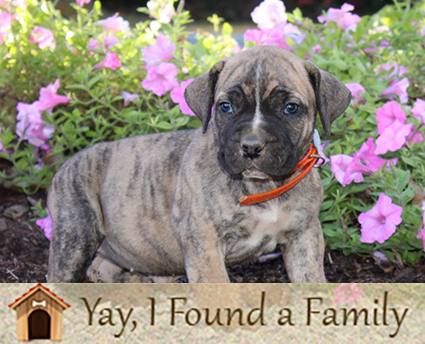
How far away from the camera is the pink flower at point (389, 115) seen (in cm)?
433

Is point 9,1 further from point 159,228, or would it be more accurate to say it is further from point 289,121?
point 289,121

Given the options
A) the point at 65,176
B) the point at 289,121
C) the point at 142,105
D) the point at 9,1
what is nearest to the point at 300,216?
the point at 289,121

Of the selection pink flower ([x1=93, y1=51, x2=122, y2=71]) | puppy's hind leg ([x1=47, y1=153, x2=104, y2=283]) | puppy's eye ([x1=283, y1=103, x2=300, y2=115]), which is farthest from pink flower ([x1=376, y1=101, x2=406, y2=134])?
pink flower ([x1=93, y1=51, x2=122, y2=71])

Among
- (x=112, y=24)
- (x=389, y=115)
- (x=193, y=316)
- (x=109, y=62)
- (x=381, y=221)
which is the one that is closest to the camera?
(x=193, y=316)

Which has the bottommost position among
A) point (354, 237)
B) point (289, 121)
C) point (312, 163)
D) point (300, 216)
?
point (354, 237)

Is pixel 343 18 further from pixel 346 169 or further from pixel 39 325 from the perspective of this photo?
pixel 39 325

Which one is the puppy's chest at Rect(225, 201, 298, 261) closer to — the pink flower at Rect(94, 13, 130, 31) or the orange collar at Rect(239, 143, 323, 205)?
the orange collar at Rect(239, 143, 323, 205)

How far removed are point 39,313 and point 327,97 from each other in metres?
2.00

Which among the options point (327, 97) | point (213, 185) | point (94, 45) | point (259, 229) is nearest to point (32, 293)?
point (213, 185)

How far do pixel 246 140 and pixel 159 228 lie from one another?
4.11 ft

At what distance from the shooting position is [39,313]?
2852 mm

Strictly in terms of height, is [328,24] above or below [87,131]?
above

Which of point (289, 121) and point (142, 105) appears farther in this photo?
point (142, 105)

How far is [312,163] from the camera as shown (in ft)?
12.1
